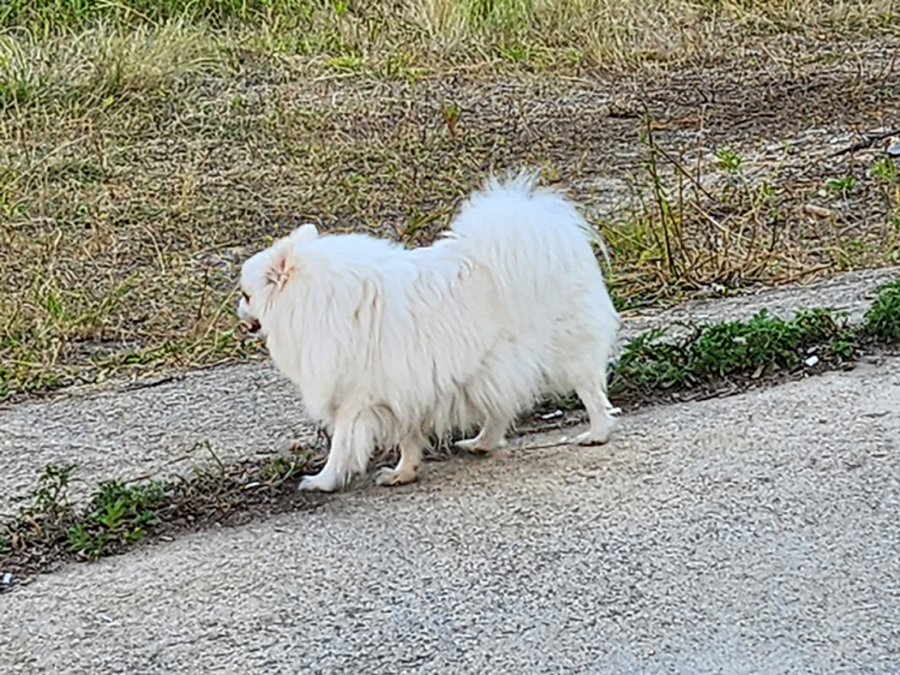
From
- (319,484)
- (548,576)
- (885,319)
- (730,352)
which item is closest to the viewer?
(548,576)

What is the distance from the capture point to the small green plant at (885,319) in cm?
547

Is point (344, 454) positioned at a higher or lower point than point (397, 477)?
higher

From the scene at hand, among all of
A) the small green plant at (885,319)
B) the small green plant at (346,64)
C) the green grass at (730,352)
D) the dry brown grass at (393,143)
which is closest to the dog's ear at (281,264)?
the green grass at (730,352)

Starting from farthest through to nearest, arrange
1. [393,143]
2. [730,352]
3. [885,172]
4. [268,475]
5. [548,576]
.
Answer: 1. [393,143]
2. [885,172]
3. [730,352]
4. [268,475]
5. [548,576]

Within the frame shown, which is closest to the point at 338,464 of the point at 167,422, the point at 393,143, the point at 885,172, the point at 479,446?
the point at 479,446

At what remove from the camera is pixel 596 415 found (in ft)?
15.6

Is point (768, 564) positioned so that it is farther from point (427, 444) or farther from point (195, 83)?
point (195, 83)

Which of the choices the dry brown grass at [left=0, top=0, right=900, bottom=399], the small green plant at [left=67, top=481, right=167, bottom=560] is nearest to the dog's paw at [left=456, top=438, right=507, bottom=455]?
the small green plant at [left=67, top=481, right=167, bottom=560]

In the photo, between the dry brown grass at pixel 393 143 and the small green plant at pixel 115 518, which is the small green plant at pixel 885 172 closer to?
the dry brown grass at pixel 393 143

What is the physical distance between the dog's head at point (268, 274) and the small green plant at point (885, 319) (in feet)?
7.26

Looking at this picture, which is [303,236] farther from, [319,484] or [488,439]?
[488,439]

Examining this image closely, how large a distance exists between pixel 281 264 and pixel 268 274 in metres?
0.05

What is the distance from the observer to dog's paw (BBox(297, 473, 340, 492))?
4.56 metres

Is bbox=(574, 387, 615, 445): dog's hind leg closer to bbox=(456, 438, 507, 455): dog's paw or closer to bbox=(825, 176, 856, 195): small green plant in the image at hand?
bbox=(456, 438, 507, 455): dog's paw
